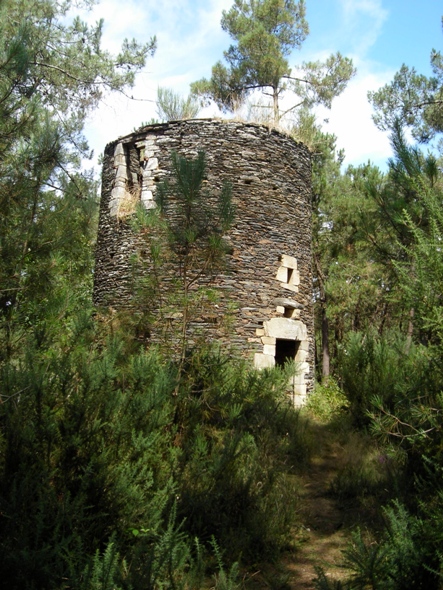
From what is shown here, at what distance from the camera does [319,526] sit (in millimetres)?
4754

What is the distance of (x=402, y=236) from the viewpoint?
7.78 metres

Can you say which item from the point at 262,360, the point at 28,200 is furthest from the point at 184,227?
→ the point at 262,360

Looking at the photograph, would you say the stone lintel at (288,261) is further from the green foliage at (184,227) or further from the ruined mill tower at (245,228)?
the green foliage at (184,227)

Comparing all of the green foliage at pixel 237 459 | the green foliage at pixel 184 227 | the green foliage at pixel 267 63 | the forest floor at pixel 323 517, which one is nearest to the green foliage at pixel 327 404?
the forest floor at pixel 323 517

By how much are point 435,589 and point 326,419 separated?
529 cm

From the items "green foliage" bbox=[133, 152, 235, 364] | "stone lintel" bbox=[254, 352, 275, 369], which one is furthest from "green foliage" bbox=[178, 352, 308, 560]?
"stone lintel" bbox=[254, 352, 275, 369]

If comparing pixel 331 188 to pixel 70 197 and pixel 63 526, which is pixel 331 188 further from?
pixel 63 526

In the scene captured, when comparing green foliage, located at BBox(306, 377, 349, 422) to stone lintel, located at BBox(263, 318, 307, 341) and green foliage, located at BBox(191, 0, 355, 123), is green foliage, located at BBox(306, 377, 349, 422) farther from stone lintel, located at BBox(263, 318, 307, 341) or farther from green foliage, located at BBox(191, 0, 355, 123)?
green foliage, located at BBox(191, 0, 355, 123)

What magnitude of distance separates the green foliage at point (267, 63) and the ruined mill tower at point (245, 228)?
744 centimetres

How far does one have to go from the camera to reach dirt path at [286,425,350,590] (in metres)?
3.90

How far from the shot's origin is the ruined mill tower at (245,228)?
26.9 ft

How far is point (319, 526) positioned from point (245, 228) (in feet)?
15.9

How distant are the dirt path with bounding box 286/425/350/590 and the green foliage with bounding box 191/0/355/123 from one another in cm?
1188

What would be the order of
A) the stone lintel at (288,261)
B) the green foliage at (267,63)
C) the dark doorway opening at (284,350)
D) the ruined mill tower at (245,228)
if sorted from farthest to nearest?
the green foliage at (267,63), the dark doorway opening at (284,350), the stone lintel at (288,261), the ruined mill tower at (245,228)
